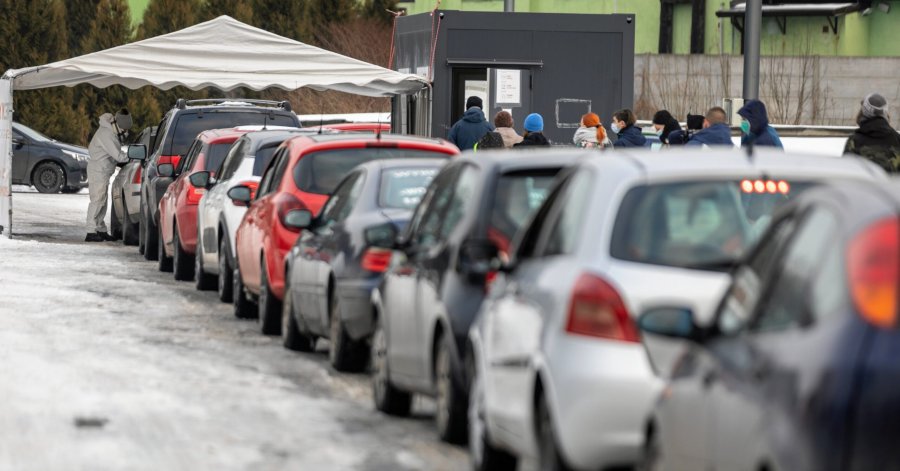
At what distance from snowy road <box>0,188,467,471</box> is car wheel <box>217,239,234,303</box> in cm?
21

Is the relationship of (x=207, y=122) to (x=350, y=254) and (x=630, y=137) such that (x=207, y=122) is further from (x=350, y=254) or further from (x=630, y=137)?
(x=350, y=254)

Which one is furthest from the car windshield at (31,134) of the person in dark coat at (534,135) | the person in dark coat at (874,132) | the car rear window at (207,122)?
the person in dark coat at (874,132)

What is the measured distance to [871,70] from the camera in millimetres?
54594

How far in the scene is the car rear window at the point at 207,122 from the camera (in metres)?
23.5

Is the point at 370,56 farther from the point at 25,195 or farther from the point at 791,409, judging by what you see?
the point at 791,409

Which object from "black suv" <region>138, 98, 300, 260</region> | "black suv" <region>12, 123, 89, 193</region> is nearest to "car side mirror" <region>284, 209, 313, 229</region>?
"black suv" <region>138, 98, 300, 260</region>

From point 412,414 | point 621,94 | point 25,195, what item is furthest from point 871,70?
point 412,414

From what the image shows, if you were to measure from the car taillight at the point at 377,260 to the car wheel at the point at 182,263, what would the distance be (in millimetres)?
8758

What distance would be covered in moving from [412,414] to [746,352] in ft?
18.4

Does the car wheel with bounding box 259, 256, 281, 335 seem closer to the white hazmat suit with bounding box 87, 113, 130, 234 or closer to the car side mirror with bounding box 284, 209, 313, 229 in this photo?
the car side mirror with bounding box 284, 209, 313, 229

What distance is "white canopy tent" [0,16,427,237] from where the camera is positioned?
26984 mm

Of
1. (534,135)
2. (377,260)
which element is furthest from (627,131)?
(377,260)

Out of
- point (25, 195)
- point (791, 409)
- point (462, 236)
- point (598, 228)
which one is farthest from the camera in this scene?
point (25, 195)

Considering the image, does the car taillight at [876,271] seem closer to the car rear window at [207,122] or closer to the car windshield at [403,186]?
the car windshield at [403,186]
